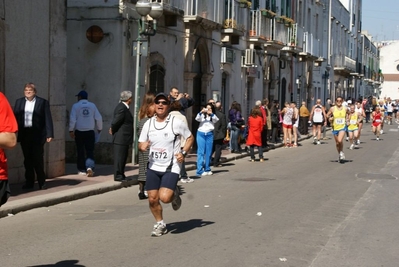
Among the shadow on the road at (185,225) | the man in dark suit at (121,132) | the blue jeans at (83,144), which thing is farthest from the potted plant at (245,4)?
the shadow on the road at (185,225)

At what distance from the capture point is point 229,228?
33.8ft

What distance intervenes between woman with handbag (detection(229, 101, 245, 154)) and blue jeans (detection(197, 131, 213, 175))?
19.8ft

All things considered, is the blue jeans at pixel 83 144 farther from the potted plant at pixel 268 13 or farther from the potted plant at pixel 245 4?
the potted plant at pixel 268 13

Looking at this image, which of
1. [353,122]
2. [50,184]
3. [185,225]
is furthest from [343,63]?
[185,225]

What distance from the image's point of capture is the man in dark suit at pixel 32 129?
13805 mm

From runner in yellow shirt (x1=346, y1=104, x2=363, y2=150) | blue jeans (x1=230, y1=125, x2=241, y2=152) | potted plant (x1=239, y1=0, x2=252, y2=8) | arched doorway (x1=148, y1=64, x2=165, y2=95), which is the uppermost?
potted plant (x1=239, y1=0, x2=252, y2=8)

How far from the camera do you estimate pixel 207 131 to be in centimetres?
1817

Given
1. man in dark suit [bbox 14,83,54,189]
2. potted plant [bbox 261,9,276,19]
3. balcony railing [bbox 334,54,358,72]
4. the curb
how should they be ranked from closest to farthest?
the curb, man in dark suit [bbox 14,83,54,189], potted plant [bbox 261,9,276,19], balcony railing [bbox 334,54,358,72]

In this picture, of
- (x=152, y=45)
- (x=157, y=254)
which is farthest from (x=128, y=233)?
(x=152, y=45)

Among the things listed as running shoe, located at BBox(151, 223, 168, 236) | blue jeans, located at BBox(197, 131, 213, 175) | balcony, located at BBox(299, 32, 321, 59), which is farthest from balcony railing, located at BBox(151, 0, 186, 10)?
balcony, located at BBox(299, 32, 321, 59)

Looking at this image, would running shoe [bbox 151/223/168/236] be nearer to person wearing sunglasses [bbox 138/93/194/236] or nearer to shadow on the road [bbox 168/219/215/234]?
person wearing sunglasses [bbox 138/93/194/236]

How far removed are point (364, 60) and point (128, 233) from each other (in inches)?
3115

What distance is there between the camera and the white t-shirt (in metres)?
9.70

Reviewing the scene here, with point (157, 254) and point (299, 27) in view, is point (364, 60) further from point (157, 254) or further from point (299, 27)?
point (157, 254)
